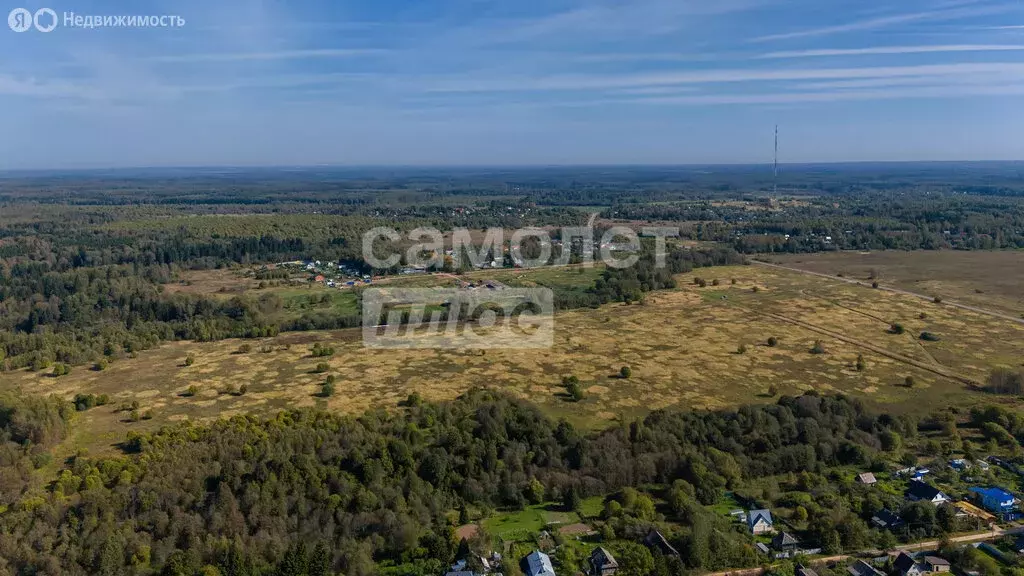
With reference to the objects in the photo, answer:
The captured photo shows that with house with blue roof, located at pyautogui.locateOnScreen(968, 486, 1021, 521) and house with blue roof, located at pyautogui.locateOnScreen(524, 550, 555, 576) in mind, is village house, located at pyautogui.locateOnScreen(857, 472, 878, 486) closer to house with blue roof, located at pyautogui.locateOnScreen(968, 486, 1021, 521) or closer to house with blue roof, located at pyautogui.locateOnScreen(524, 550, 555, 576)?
house with blue roof, located at pyautogui.locateOnScreen(968, 486, 1021, 521)

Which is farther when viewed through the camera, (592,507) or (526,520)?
(592,507)

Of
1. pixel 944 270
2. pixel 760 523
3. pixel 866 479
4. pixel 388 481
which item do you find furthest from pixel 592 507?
pixel 944 270

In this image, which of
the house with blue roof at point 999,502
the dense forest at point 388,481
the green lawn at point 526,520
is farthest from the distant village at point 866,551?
the green lawn at point 526,520

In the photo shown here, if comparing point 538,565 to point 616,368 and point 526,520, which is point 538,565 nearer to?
point 526,520

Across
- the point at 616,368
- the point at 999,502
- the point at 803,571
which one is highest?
the point at 616,368

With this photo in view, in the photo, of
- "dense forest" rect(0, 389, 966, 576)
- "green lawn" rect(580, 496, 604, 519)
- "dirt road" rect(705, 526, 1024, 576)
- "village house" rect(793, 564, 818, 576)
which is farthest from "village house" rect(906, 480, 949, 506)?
"green lawn" rect(580, 496, 604, 519)

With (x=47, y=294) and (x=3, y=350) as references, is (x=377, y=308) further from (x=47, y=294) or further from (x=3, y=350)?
(x=47, y=294)

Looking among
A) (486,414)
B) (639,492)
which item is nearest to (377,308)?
(486,414)

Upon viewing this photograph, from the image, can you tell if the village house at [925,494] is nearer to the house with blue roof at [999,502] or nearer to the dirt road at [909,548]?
the house with blue roof at [999,502]
